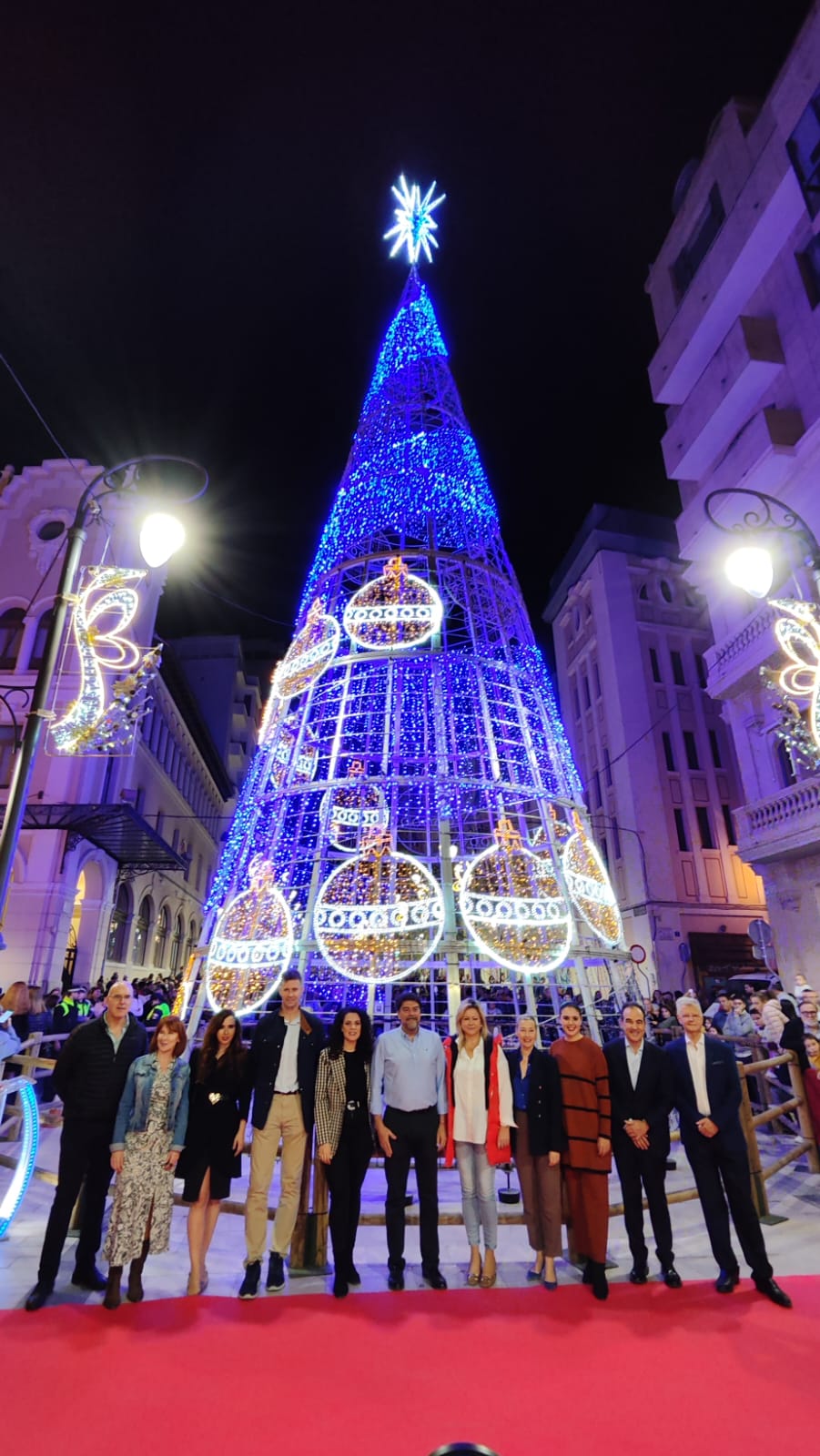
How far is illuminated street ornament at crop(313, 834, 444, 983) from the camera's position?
6562 millimetres

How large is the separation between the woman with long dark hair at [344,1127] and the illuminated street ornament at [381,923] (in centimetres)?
137

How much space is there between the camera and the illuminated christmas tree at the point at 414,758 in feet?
22.4

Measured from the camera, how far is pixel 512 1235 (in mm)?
5793

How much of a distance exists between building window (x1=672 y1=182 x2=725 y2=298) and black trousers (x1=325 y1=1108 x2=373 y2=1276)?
85.3ft

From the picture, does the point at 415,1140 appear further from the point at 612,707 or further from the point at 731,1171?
the point at 612,707

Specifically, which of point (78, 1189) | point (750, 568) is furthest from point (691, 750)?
point (78, 1189)

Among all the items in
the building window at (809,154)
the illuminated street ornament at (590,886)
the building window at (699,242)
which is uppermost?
the building window at (699,242)

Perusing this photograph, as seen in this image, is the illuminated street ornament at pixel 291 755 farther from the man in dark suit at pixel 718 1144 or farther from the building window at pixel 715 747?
the building window at pixel 715 747

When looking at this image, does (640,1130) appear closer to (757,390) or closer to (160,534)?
(160,534)

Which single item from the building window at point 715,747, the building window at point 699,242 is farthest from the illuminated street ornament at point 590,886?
the building window at point 715,747

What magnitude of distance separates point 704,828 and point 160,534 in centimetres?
2928

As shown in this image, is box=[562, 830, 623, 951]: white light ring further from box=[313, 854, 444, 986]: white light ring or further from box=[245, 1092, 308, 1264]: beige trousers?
box=[245, 1092, 308, 1264]: beige trousers

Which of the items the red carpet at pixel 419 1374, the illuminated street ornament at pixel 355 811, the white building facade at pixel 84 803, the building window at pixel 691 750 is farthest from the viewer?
the building window at pixel 691 750

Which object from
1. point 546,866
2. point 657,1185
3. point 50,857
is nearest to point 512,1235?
point 657,1185
